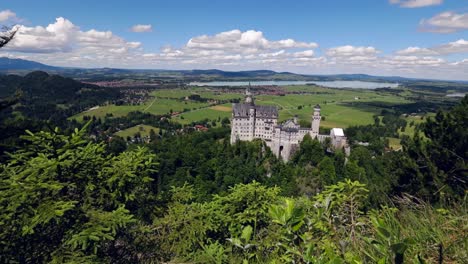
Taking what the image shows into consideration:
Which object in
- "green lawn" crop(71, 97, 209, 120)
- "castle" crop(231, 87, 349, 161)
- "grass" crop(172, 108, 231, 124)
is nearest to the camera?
"castle" crop(231, 87, 349, 161)

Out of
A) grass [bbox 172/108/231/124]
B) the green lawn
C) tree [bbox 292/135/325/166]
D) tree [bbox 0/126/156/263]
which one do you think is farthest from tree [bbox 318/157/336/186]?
the green lawn

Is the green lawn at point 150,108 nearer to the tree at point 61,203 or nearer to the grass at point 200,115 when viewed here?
the grass at point 200,115

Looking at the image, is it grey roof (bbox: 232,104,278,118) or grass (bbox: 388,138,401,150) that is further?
grass (bbox: 388,138,401,150)

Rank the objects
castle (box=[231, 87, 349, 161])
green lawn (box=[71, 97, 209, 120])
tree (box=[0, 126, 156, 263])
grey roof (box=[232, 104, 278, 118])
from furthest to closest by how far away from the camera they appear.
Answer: green lawn (box=[71, 97, 209, 120]) → grey roof (box=[232, 104, 278, 118]) → castle (box=[231, 87, 349, 161]) → tree (box=[0, 126, 156, 263])

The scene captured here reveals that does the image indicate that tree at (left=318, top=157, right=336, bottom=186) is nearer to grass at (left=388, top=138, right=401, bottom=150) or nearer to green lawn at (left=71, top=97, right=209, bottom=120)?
grass at (left=388, top=138, right=401, bottom=150)

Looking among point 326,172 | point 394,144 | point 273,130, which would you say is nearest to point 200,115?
point 273,130

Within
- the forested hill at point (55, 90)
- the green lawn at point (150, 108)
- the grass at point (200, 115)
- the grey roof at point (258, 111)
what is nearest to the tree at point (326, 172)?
the grey roof at point (258, 111)

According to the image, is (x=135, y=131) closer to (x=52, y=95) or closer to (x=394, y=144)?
(x=394, y=144)

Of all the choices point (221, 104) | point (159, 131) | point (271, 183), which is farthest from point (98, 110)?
point (271, 183)

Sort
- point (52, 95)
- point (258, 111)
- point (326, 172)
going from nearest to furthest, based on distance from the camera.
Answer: point (326, 172)
point (258, 111)
point (52, 95)
